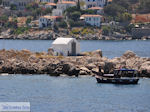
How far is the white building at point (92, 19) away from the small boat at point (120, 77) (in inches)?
4292

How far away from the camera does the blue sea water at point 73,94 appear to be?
50.0 meters

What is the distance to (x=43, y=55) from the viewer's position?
75.2 metres

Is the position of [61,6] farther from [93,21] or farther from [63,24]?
[93,21]

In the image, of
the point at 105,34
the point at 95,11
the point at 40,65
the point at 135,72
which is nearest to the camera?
the point at 135,72

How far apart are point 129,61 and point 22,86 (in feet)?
45.5

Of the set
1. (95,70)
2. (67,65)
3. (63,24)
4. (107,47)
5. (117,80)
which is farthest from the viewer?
(63,24)

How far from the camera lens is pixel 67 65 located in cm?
6556

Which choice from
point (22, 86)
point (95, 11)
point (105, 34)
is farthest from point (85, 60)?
point (95, 11)

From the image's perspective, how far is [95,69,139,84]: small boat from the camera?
6188 cm

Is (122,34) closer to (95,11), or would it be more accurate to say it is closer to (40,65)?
(95,11)

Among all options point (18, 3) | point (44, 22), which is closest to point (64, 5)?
point (44, 22)

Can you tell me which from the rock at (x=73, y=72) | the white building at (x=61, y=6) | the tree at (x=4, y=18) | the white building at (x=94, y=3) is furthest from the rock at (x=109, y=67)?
the tree at (x=4, y=18)

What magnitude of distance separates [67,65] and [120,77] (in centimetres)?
590

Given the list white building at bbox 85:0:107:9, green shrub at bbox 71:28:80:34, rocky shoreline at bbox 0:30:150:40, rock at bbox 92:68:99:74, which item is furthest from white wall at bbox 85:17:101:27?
rock at bbox 92:68:99:74
